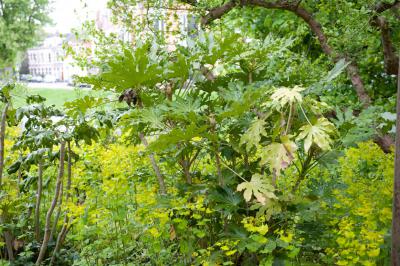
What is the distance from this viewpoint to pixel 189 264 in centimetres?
246

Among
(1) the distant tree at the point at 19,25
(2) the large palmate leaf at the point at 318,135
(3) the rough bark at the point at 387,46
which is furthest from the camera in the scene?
(1) the distant tree at the point at 19,25

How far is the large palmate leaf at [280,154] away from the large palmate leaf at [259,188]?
0.14 m

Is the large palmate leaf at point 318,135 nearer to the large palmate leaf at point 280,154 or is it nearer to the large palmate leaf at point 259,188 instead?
the large palmate leaf at point 280,154

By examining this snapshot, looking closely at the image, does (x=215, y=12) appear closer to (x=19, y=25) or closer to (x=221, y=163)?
(x=221, y=163)

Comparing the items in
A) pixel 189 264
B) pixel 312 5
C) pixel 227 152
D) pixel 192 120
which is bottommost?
pixel 189 264

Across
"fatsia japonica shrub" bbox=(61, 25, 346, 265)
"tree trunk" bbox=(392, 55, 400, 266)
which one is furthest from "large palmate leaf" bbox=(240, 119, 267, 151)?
"tree trunk" bbox=(392, 55, 400, 266)

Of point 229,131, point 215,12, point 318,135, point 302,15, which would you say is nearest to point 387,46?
point 302,15

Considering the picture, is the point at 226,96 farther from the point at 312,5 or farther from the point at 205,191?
the point at 312,5

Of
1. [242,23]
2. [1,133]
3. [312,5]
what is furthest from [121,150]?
[242,23]

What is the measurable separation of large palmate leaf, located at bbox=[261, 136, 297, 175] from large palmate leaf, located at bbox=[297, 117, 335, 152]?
0.17 ft

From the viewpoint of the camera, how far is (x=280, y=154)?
1707 mm

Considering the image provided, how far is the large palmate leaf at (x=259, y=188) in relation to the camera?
1774mm

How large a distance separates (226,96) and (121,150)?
1314 mm

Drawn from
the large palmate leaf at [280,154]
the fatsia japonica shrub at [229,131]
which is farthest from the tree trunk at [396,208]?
the large palmate leaf at [280,154]
